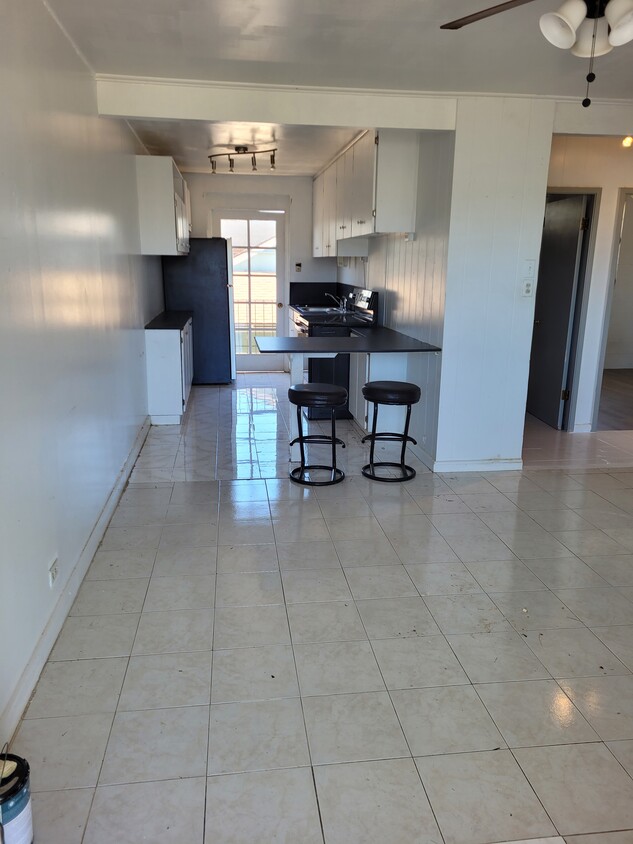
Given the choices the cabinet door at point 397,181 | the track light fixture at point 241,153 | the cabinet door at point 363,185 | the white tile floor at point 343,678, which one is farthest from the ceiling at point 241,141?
the white tile floor at point 343,678

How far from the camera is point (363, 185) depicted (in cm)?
475

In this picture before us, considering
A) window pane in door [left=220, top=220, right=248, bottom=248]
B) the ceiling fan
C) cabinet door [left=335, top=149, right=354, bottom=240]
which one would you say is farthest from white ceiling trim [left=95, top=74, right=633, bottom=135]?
window pane in door [left=220, top=220, right=248, bottom=248]

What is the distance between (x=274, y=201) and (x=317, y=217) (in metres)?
0.68

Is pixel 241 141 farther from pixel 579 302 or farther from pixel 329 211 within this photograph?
pixel 579 302

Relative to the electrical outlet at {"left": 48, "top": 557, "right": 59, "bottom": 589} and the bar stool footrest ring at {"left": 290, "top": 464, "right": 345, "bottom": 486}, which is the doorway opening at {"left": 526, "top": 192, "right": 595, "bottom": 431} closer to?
the bar stool footrest ring at {"left": 290, "top": 464, "right": 345, "bottom": 486}

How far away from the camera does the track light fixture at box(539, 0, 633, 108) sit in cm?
193

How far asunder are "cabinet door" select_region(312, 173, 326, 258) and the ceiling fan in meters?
4.58

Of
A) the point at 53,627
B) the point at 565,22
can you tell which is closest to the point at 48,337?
the point at 53,627

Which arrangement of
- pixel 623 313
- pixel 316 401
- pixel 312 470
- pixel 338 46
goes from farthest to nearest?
pixel 623 313 < pixel 312 470 < pixel 316 401 < pixel 338 46

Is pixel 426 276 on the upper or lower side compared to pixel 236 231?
lower

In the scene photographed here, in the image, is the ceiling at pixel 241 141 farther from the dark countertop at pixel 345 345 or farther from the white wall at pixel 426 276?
the dark countertop at pixel 345 345

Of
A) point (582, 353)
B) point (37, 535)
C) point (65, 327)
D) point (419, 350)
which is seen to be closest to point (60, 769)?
point (37, 535)

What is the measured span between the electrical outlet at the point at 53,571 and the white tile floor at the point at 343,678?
8.3 inches

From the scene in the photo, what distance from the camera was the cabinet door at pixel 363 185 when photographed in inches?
178
